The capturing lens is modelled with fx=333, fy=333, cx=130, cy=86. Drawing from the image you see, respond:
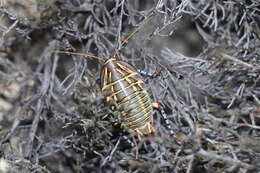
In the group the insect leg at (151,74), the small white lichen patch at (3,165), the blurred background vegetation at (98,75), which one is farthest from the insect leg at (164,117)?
the small white lichen patch at (3,165)

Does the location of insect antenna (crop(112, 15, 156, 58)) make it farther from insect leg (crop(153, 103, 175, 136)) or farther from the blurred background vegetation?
insect leg (crop(153, 103, 175, 136))

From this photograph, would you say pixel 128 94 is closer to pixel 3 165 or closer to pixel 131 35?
pixel 131 35

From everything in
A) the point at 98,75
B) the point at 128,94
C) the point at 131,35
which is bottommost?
the point at 128,94

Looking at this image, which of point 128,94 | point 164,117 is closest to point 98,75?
point 128,94

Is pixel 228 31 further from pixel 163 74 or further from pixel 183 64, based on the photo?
pixel 163 74

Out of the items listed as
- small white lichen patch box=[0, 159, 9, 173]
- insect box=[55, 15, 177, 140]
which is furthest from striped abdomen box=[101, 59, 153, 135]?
small white lichen patch box=[0, 159, 9, 173]

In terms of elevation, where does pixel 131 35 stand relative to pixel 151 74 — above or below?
above

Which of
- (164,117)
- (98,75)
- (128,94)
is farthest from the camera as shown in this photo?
(98,75)

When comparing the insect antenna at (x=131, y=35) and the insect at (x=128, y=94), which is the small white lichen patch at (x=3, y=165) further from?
the insect antenna at (x=131, y=35)

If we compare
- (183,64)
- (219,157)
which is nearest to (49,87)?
(183,64)
